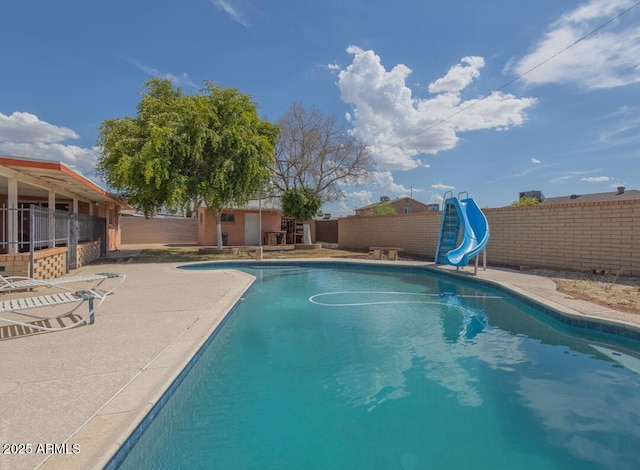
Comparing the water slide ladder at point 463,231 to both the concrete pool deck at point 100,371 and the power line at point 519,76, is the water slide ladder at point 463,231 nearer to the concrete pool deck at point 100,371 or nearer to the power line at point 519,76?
the concrete pool deck at point 100,371

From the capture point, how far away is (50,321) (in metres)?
5.15

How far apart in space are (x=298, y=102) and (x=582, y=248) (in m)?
18.7

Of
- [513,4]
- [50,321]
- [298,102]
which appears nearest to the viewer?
[50,321]

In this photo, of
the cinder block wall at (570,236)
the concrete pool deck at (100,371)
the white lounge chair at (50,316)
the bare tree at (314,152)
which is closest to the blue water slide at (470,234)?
the cinder block wall at (570,236)

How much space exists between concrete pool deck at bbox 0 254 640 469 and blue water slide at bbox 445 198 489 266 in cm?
389

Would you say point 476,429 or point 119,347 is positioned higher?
point 119,347

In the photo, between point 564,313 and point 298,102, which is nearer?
point 564,313

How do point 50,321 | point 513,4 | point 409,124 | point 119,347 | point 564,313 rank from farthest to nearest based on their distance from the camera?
1. point 409,124
2. point 513,4
3. point 564,313
4. point 50,321
5. point 119,347

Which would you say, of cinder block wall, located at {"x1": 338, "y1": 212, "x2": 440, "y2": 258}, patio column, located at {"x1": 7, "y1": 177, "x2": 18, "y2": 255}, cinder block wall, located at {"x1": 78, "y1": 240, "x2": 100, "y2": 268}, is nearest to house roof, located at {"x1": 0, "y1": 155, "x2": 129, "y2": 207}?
patio column, located at {"x1": 7, "y1": 177, "x2": 18, "y2": 255}

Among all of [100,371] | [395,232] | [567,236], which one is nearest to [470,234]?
[567,236]

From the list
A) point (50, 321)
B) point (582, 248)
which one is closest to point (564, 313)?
point (582, 248)

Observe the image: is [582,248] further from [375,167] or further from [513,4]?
[375,167]

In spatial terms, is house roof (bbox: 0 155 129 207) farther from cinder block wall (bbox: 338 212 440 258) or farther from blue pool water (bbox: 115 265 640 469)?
→ cinder block wall (bbox: 338 212 440 258)

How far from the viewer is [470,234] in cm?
1158
